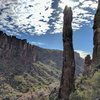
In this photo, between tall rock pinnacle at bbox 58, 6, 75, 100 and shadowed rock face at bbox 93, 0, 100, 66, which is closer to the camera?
shadowed rock face at bbox 93, 0, 100, 66

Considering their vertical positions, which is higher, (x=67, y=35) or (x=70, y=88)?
(x=67, y=35)

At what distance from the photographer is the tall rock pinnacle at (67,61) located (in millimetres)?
40969

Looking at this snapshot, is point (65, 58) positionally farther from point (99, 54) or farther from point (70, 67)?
point (99, 54)

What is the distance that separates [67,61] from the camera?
41281 millimetres

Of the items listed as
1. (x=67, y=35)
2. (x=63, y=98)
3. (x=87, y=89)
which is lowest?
(x=63, y=98)

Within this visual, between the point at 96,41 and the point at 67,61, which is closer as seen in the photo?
the point at 96,41

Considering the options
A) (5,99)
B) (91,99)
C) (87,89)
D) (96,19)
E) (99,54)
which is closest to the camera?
(91,99)

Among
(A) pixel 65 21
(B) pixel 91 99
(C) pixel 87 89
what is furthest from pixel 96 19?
(B) pixel 91 99

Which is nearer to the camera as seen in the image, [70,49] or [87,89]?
[87,89]

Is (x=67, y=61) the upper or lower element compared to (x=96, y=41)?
Result: lower

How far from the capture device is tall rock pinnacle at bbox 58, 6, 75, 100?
1613 inches

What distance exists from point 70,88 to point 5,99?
16040cm

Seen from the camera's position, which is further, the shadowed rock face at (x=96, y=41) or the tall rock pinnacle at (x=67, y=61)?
the tall rock pinnacle at (x=67, y=61)

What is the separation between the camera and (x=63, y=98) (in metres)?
41.0
